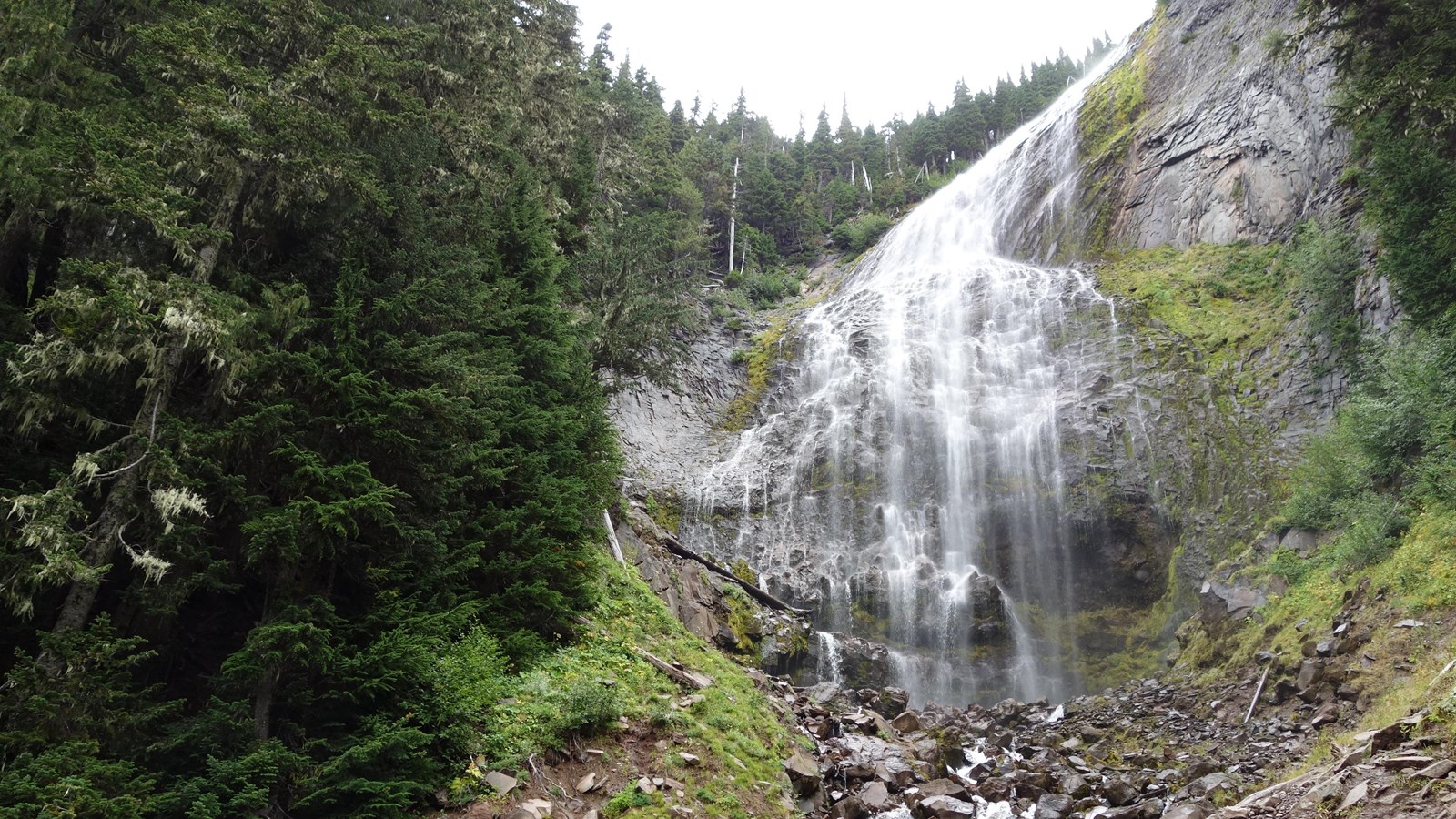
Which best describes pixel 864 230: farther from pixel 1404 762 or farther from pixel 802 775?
pixel 1404 762

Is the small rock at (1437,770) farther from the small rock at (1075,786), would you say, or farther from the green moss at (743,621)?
the green moss at (743,621)

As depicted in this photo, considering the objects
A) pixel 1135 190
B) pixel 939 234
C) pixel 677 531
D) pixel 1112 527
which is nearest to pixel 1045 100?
pixel 939 234

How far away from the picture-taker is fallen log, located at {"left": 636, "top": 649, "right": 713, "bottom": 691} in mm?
10328

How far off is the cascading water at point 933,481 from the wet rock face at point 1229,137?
4.21 metres

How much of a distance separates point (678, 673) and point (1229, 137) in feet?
106

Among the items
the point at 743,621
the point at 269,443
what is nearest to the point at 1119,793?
the point at 743,621

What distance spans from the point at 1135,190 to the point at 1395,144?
19.2 metres

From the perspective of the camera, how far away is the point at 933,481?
82.9 feet

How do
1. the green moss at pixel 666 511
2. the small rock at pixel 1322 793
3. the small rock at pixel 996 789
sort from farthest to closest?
the green moss at pixel 666 511 → the small rock at pixel 996 789 → the small rock at pixel 1322 793

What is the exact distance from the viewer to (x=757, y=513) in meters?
25.2

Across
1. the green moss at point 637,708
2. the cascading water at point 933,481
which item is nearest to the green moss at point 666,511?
the cascading water at point 933,481

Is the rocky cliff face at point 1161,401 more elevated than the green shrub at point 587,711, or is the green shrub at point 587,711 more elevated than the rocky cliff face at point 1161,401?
the rocky cliff face at point 1161,401

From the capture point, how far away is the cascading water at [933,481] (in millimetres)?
21953

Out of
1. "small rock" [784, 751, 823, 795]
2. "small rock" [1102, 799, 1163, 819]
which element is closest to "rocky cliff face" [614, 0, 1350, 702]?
"small rock" [784, 751, 823, 795]
